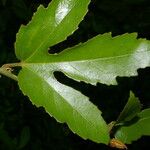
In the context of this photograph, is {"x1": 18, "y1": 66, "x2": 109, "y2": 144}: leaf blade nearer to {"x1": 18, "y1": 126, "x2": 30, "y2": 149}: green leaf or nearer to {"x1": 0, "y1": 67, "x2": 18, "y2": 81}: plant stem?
{"x1": 0, "y1": 67, "x2": 18, "y2": 81}: plant stem

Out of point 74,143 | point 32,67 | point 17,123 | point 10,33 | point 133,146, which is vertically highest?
point 32,67

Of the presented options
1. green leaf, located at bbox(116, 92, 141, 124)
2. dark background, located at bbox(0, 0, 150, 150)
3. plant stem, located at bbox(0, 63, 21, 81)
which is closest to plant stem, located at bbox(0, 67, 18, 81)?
plant stem, located at bbox(0, 63, 21, 81)

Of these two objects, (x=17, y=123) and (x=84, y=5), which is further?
(x=17, y=123)

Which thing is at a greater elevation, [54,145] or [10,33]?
[10,33]

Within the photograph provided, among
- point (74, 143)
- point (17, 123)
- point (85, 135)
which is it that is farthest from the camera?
point (74, 143)

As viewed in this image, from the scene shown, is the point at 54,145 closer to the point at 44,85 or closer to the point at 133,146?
the point at 133,146

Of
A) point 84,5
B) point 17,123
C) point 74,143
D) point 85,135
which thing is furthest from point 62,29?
point 74,143

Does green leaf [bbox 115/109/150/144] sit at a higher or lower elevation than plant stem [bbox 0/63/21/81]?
lower
